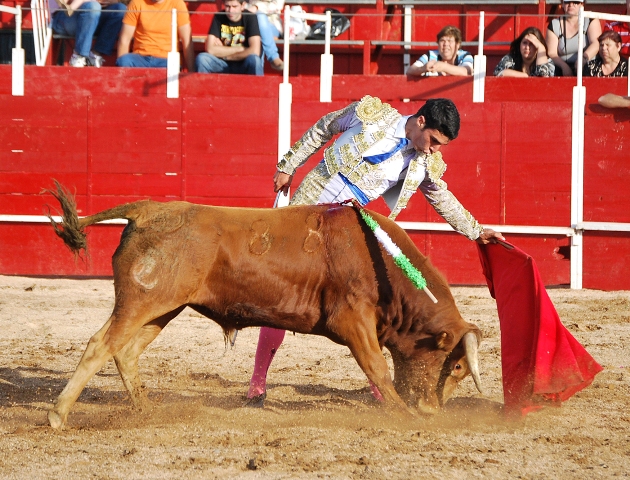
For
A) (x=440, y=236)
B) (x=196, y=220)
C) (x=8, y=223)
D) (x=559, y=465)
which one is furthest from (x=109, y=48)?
(x=559, y=465)

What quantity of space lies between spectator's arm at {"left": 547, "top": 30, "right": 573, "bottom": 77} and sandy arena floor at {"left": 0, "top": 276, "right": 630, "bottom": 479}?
2.77m

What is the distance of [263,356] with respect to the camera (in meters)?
3.68

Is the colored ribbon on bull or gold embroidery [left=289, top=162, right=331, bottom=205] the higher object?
gold embroidery [left=289, top=162, right=331, bottom=205]

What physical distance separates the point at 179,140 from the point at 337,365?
3458mm

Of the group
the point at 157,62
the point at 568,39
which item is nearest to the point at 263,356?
the point at 157,62

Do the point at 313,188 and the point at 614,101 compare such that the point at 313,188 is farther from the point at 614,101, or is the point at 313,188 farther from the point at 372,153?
the point at 614,101

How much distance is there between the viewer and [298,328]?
340 centimetres

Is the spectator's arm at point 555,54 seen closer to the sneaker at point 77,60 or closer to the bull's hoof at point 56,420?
the sneaker at point 77,60

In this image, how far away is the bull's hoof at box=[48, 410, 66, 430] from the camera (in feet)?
10.3

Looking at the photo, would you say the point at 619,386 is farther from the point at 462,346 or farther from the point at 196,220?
the point at 196,220

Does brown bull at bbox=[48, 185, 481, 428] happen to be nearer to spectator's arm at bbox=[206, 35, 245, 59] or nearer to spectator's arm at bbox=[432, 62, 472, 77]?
spectator's arm at bbox=[432, 62, 472, 77]

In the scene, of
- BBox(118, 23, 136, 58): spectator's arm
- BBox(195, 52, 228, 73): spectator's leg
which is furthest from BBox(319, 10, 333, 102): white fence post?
BBox(118, 23, 136, 58): spectator's arm

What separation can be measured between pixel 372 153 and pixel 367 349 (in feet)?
2.56

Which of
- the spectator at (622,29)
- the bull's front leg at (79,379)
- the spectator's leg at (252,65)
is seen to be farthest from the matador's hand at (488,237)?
the spectator at (622,29)
